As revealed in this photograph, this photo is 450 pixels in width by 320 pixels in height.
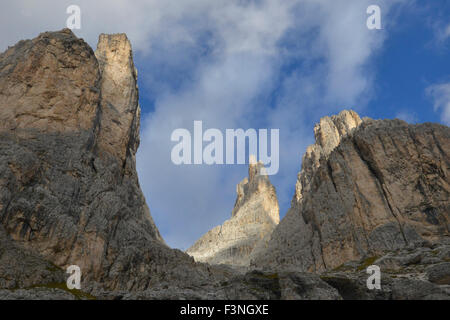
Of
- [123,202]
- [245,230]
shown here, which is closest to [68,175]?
[123,202]

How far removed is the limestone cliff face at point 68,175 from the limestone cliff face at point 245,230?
228 feet

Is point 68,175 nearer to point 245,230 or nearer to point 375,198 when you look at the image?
Answer: point 375,198

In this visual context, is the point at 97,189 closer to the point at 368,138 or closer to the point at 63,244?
the point at 63,244

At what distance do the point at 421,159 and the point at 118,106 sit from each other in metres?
68.3

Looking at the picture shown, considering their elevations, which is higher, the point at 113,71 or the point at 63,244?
the point at 113,71

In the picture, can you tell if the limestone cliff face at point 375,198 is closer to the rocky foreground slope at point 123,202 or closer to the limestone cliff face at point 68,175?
the rocky foreground slope at point 123,202

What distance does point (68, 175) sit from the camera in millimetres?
61375

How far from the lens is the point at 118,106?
88.2 meters

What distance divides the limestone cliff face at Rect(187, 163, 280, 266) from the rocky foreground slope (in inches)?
1822

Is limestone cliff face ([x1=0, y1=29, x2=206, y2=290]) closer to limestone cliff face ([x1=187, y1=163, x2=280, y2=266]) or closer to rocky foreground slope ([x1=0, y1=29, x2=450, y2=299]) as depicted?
rocky foreground slope ([x1=0, y1=29, x2=450, y2=299])

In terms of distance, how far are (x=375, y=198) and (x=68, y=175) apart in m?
59.4

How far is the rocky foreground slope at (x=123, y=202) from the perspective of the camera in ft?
154

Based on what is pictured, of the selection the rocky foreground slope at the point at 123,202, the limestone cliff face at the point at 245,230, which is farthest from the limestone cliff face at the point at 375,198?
the limestone cliff face at the point at 245,230
